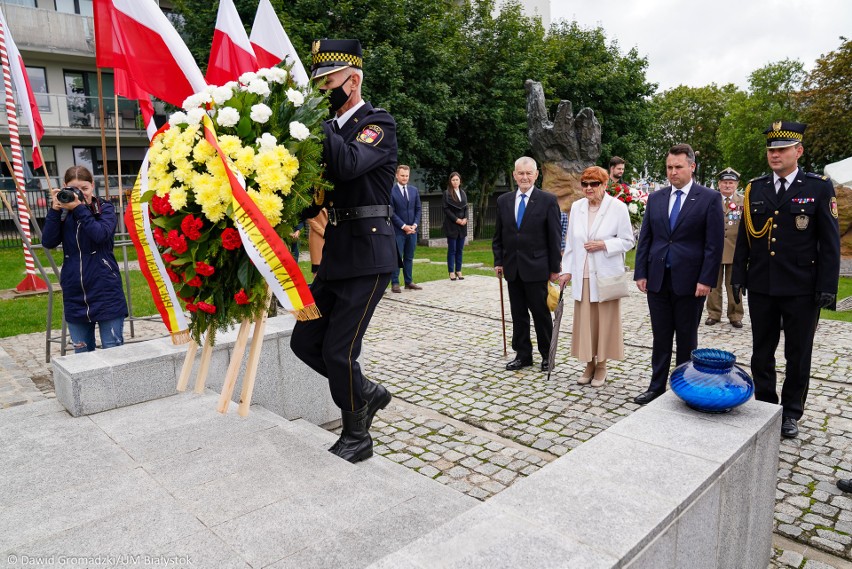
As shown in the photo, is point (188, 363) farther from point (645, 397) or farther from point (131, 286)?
point (131, 286)

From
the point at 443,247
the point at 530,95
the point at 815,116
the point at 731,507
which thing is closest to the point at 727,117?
the point at 815,116

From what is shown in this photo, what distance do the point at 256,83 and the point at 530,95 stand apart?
20044mm

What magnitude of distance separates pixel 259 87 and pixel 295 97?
0.62ft

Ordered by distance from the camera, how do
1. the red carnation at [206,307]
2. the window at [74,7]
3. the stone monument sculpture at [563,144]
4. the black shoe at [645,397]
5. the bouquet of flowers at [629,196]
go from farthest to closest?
the window at [74,7]
the stone monument sculpture at [563,144]
the bouquet of flowers at [629,196]
the black shoe at [645,397]
the red carnation at [206,307]

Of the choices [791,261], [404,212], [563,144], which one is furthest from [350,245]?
[563,144]

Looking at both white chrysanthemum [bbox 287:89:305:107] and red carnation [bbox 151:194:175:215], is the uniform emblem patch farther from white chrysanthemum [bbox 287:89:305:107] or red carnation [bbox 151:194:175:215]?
red carnation [bbox 151:194:175:215]

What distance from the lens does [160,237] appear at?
3301mm

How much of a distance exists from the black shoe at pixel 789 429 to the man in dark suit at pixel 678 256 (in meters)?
0.90

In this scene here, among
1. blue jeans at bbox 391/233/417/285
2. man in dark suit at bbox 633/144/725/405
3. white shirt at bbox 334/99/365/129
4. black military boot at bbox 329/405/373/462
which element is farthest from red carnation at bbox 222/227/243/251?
blue jeans at bbox 391/233/417/285

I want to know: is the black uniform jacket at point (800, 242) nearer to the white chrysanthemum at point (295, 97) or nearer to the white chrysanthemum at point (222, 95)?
the white chrysanthemum at point (295, 97)

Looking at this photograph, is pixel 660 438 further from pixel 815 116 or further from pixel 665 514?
pixel 815 116

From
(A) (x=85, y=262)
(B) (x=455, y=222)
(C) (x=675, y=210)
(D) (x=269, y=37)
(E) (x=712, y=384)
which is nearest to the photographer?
(E) (x=712, y=384)

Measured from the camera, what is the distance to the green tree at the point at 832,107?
30484mm

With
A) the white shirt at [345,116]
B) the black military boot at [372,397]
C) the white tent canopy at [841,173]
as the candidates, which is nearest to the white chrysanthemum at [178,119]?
the white shirt at [345,116]
